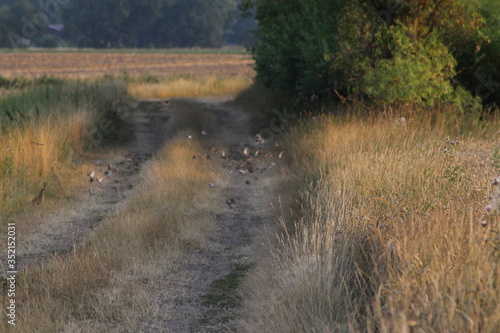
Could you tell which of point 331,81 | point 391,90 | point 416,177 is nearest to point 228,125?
point 331,81

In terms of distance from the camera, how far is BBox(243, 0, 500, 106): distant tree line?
1092 centimetres

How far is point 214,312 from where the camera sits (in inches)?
202

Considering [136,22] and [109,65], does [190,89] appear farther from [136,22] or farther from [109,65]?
[136,22]

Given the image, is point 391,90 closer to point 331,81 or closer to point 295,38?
point 331,81

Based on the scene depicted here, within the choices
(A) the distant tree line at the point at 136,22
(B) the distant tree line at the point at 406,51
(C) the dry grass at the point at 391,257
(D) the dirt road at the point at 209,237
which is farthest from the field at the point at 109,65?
(C) the dry grass at the point at 391,257

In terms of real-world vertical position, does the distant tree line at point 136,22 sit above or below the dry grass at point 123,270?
below

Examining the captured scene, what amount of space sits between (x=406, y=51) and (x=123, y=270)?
7800mm

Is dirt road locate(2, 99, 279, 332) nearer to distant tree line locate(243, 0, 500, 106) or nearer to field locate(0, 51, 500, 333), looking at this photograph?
field locate(0, 51, 500, 333)

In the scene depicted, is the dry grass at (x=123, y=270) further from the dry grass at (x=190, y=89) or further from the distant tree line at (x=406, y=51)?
the dry grass at (x=190, y=89)

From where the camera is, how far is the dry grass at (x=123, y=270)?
15.9 ft

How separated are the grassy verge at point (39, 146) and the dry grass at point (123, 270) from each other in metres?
1.61

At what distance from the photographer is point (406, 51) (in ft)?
36.6

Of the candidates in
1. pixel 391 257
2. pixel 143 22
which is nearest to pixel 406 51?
pixel 391 257

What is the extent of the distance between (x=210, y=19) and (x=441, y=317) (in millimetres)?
85054
